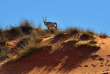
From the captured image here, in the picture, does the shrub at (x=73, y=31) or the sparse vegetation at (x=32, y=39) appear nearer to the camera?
the sparse vegetation at (x=32, y=39)

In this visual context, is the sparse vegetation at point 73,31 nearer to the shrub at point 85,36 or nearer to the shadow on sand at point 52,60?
the shrub at point 85,36

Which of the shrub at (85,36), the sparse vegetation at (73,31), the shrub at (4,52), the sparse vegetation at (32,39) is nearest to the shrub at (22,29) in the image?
the sparse vegetation at (32,39)

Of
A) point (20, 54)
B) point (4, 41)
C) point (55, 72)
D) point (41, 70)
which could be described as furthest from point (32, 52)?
point (4, 41)

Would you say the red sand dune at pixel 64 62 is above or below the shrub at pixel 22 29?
below

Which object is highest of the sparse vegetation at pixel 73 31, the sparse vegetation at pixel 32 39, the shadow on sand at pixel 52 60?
the sparse vegetation at pixel 73 31

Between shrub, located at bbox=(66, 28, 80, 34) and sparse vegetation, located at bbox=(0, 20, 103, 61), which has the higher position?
shrub, located at bbox=(66, 28, 80, 34)

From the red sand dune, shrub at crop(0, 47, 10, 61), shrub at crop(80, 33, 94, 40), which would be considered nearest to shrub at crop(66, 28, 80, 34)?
shrub at crop(80, 33, 94, 40)

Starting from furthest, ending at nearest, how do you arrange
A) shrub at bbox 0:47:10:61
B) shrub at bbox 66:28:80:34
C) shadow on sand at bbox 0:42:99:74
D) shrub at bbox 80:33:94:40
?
shrub at bbox 66:28:80:34 → shrub at bbox 0:47:10:61 → shrub at bbox 80:33:94:40 → shadow on sand at bbox 0:42:99:74

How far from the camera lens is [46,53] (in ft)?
26.7

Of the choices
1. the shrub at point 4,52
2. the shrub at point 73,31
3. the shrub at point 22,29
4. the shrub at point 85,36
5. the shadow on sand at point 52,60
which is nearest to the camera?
the shadow on sand at point 52,60

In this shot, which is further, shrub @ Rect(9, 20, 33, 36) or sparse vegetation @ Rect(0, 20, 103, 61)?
shrub @ Rect(9, 20, 33, 36)

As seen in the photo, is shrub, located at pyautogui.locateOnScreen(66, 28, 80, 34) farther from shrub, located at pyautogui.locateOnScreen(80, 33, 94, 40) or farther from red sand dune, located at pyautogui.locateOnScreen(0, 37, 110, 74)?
red sand dune, located at pyautogui.locateOnScreen(0, 37, 110, 74)

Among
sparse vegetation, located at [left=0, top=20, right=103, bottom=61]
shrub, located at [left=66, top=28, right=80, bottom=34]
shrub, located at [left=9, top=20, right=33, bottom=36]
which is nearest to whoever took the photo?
sparse vegetation, located at [left=0, top=20, right=103, bottom=61]

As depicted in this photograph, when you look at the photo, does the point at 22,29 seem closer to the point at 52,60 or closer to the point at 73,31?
the point at 73,31
